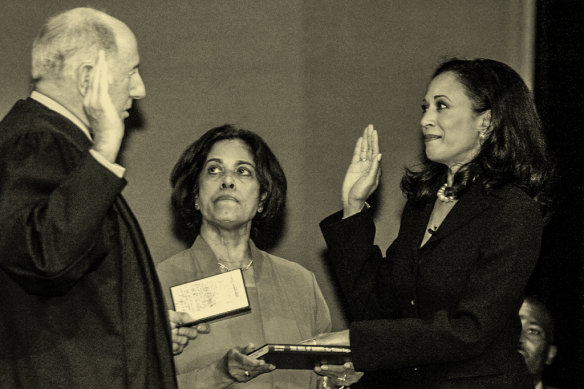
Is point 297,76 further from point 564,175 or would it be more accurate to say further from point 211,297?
point 211,297

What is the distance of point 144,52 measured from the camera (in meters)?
4.05

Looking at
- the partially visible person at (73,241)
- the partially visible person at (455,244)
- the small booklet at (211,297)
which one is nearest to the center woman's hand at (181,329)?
the small booklet at (211,297)

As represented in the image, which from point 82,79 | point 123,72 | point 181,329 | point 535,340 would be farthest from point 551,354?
point 82,79

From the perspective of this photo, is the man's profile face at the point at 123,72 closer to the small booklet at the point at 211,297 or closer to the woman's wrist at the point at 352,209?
the small booklet at the point at 211,297

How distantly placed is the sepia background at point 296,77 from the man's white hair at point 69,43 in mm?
1610

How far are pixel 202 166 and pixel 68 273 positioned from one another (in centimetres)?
166

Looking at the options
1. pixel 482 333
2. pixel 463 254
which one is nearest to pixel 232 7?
pixel 463 254

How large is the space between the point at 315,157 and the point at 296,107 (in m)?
0.25

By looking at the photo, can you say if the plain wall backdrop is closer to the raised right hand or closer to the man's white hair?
the man's white hair

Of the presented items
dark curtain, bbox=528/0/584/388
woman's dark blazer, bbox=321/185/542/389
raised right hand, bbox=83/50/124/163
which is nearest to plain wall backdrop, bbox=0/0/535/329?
dark curtain, bbox=528/0/584/388

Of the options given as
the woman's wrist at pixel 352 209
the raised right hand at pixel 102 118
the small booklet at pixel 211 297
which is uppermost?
the raised right hand at pixel 102 118

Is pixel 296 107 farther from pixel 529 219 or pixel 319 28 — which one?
pixel 529 219

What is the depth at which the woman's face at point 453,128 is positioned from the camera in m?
3.10

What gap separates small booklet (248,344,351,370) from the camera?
2823 millimetres
